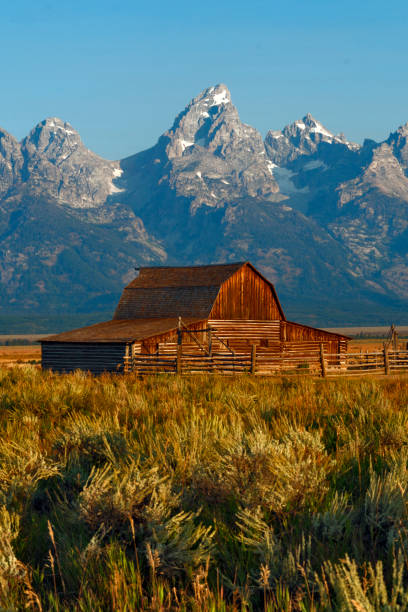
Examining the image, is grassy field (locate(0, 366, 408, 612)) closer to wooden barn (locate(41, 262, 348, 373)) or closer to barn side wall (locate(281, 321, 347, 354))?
wooden barn (locate(41, 262, 348, 373))

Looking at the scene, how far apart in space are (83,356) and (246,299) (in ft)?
38.4

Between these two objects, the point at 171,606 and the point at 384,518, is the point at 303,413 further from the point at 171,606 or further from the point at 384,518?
the point at 171,606

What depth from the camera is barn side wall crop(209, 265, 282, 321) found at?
43.1 meters

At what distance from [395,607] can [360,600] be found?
20 centimetres

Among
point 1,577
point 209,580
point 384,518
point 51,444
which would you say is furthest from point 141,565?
point 51,444

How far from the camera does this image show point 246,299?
146 feet

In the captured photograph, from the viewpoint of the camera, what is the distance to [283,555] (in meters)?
4.43

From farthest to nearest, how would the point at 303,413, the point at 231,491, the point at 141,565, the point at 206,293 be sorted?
1. the point at 206,293
2. the point at 303,413
3. the point at 231,491
4. the point at 141,565

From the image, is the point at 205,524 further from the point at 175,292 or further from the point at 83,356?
the point at 175,292

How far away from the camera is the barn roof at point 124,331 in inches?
1420

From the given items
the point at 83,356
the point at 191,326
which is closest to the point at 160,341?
the point at 191,326

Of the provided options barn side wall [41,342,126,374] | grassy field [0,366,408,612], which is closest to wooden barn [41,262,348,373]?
barn side wall [41,342,126,374]

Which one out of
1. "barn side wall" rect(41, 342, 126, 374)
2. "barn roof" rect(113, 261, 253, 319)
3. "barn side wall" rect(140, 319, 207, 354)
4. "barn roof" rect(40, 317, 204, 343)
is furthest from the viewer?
"barn roof" rect(113, 261, 253, 319)

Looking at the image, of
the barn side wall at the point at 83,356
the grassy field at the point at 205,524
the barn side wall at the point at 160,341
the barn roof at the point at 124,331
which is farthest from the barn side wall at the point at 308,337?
the grassy field at the point at 205,524
